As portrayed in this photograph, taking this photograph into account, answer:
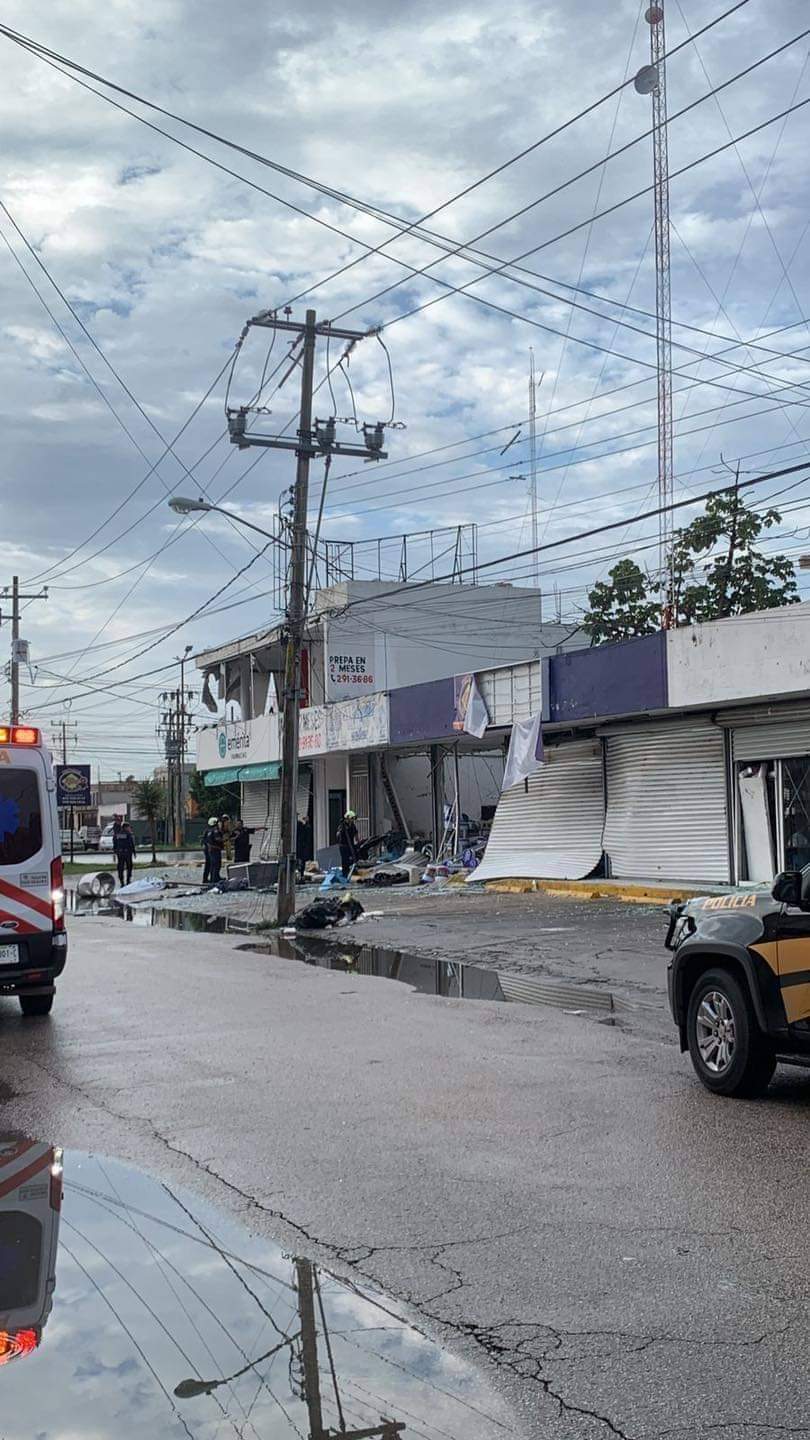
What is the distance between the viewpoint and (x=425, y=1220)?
556 centimetres

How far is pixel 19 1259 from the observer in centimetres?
523

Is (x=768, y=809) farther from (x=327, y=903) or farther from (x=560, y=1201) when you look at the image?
(x=560, y=1201)

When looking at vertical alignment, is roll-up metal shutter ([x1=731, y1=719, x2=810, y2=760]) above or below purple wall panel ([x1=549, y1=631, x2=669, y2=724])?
below

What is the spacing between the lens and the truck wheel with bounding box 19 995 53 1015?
1196 cm

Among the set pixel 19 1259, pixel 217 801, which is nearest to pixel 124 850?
pixel 19 1259

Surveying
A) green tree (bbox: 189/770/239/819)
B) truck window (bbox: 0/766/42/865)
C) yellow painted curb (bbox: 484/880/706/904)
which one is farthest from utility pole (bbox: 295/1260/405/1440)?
green tree (bbox: 189/770/239/819)

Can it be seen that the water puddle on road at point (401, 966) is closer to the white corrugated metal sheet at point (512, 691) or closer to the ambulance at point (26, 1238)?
the ambulance at point (26, 1238)

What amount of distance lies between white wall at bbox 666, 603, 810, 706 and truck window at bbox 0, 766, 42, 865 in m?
11.7

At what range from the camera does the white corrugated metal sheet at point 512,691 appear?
2528 cm

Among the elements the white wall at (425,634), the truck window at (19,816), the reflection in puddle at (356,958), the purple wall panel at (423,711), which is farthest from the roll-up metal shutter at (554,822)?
the truck window at (19,816)

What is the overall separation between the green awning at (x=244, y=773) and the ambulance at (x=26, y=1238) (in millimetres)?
32656

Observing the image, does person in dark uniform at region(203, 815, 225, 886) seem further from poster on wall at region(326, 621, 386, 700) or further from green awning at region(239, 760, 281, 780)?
poster on wall at region(326, 621, 386, 700)

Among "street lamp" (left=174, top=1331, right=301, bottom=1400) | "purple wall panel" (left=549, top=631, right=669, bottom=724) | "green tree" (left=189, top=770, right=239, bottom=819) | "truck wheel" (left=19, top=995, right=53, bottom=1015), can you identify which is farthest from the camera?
"green tree" (left=189, top=770, right=239, bottom=819)

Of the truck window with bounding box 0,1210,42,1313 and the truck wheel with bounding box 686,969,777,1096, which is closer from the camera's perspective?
the truck window with bounding box 0,1210,42,1313
